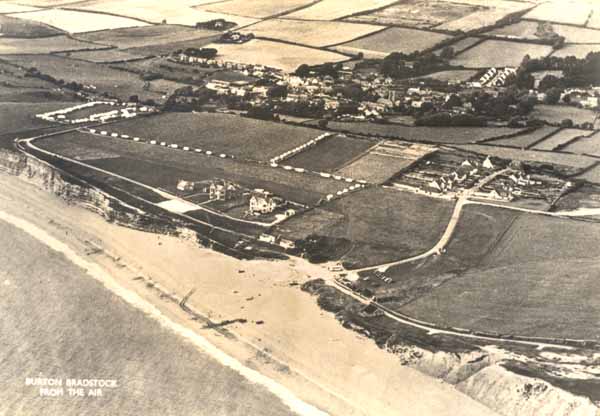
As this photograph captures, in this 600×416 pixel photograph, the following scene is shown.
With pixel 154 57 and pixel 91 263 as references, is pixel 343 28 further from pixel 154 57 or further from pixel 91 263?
pixel 91 263

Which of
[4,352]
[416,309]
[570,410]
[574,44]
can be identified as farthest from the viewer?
[574,44]

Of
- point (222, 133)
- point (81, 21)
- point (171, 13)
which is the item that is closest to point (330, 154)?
point (222, 133)

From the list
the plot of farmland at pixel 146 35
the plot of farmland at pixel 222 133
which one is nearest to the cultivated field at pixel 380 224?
the plot of farmland at pixel 222 133

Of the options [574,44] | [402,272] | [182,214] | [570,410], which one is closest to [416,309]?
[402,272]

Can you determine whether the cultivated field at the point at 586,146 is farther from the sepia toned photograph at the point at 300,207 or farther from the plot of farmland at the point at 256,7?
the plot of farmland at the point at 256,7

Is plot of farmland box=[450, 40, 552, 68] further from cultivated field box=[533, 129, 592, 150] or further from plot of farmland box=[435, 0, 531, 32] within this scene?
cultivated field box=[533, 129, 592, 150]

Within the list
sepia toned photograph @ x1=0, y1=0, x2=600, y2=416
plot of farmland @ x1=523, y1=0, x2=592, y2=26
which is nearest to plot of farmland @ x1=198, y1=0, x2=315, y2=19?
sepia toned photograph @ x1=0, y1=0, x2=600, y2=416
